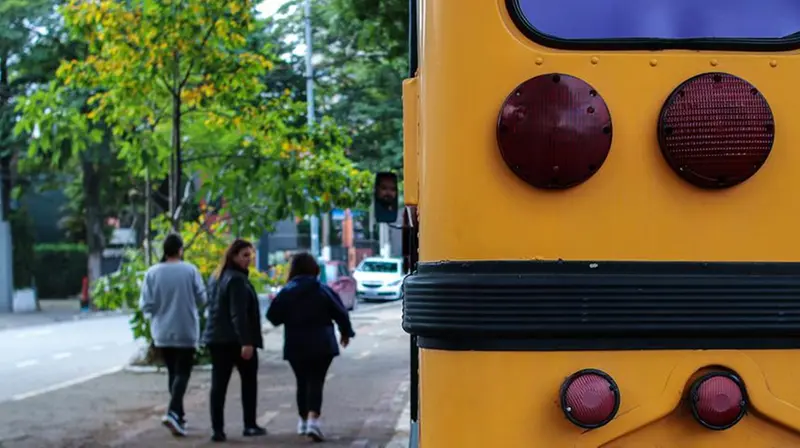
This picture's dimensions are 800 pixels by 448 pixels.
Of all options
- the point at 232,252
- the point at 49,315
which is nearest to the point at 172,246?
the point at 232,252

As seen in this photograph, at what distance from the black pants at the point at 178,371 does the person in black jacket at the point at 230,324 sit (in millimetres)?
322

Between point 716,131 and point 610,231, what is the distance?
332mm

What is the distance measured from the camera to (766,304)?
2250 mm

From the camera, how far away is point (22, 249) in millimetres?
35781

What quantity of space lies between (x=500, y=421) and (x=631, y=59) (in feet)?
2.99

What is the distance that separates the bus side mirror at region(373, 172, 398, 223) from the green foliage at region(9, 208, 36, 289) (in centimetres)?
3132

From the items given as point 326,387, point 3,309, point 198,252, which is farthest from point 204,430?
point 3,309

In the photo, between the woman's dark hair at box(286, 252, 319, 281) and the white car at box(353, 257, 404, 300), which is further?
the white car at box(353, 257, 404, 300)

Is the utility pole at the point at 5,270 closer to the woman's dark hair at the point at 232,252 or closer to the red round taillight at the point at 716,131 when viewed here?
the woman's dark hair at the point at 232,252

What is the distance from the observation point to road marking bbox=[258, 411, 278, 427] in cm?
935

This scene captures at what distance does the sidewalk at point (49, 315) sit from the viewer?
27328 mm

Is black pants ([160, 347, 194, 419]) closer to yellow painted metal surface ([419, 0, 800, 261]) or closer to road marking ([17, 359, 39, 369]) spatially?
yellow painted metal surface ([419, 0, 800, 261])

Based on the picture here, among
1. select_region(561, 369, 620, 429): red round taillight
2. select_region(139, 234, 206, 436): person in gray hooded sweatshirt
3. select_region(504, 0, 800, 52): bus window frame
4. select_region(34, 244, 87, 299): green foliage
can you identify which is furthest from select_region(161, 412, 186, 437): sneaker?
select_region(34, 244, 87, 299): green foliage

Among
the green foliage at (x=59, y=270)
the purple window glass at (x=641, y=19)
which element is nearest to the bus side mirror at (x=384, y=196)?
the purple window glass at (x=641, y=19)
